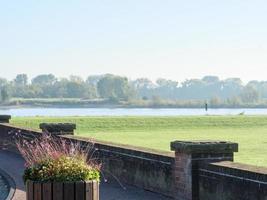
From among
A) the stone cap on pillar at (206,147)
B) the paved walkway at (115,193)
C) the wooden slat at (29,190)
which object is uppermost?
the stone cap on pillar at (206,147)

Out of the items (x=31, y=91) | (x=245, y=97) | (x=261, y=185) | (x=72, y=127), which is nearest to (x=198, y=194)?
(x=261, y=185)

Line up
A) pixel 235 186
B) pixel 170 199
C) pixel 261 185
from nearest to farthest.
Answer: pixel 261 185 → pixel 235 186 → pixel 170 199

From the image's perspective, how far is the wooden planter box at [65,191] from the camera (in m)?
6.63

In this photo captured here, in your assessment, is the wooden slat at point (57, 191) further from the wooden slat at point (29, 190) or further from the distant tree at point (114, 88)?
the distant tree at point (114, 88)

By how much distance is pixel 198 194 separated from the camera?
32.8 ft

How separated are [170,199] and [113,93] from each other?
162m

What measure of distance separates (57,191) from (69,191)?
0.40ft

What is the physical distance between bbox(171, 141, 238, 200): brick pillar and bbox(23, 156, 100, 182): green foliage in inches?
126

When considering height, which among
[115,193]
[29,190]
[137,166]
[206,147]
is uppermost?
[206,147]

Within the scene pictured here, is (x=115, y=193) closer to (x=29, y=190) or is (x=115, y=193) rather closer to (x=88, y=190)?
(x=29, y=190)

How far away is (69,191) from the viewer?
261 inches

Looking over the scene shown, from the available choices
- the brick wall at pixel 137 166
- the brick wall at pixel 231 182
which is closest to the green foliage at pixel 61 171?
the brick wall at pixel 231 182

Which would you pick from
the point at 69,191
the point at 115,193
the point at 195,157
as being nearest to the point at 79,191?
the point at 69,191

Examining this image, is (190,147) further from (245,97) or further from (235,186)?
(245,97)
